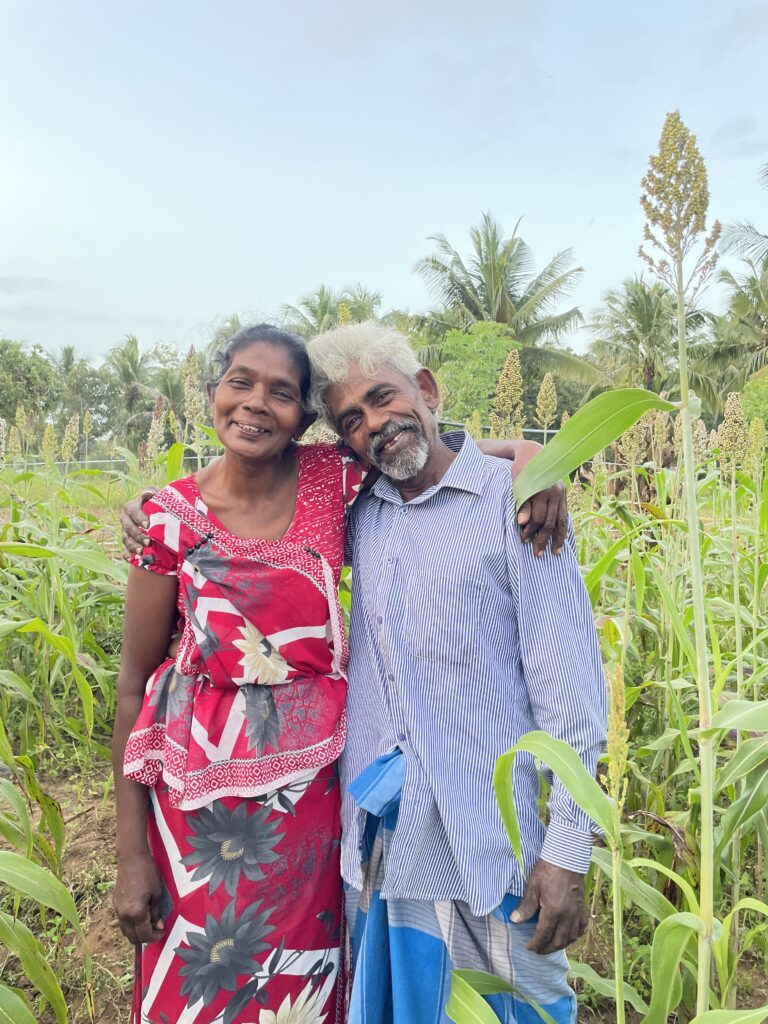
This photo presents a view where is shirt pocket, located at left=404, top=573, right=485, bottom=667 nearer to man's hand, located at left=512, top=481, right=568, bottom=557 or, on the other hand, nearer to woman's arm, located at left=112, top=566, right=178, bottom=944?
man's hand, located at left=512, top=481, right=568, bottom=557

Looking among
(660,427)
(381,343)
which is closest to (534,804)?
(381,343)

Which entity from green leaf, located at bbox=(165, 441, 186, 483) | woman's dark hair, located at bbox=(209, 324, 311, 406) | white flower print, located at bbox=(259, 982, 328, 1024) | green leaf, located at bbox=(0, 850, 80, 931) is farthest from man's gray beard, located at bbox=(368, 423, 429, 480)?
green leaf, located at bbox=(165, 441, 186, 483)

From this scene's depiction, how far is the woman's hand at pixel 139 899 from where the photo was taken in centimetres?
129

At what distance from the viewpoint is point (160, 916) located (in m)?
1.33

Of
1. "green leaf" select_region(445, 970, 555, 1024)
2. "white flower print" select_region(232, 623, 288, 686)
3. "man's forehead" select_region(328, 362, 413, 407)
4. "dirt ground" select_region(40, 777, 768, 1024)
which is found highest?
"man's forehead" select_region(328, 362, 413, 407)

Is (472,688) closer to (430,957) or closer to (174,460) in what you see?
(430,957)

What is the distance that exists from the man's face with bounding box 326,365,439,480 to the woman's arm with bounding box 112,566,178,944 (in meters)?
0.44

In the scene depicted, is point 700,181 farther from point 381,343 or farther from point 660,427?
point 660,427

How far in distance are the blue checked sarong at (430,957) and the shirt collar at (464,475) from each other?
455 mm

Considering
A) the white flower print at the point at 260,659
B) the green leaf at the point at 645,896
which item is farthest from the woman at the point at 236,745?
→ the green leaf at the point at 645,896

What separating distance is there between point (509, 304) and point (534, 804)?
2044cm

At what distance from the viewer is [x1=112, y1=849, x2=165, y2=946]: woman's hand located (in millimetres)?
1287

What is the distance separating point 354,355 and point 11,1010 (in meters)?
1.19

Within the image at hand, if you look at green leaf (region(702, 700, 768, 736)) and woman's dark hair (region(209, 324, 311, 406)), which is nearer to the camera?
green leaf (region(702, 700, 768, 736))
